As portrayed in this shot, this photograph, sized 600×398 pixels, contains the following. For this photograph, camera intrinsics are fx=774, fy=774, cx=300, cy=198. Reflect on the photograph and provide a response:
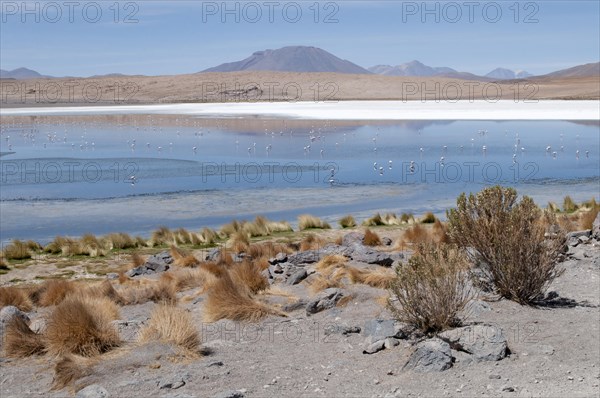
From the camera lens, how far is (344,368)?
598 cm

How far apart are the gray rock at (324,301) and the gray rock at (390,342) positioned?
58.1 inches

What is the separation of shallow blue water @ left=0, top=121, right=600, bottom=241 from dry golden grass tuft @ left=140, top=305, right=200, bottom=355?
8205mm

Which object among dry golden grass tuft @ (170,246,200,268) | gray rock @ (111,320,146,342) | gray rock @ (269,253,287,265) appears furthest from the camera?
→ dry golden grass tuft @ (170,246,200,268)

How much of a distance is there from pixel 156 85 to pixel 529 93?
1767 inches

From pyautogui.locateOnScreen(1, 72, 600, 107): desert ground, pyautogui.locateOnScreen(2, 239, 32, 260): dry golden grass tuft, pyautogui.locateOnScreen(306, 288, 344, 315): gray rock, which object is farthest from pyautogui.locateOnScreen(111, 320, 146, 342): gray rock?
pyautogui.locateOnScreen(1, 72, 600, 107): desert ground

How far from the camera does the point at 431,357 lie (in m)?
5.68

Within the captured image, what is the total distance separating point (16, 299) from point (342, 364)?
4.98m

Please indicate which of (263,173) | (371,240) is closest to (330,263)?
(371,240)

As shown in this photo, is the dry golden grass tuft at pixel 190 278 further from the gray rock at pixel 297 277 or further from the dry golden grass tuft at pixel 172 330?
the dry golden grass tuft at pixel 172 330

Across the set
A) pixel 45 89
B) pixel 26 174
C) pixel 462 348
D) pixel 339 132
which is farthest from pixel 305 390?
pixel 45 89

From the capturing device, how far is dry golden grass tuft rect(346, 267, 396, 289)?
8484 millimetres

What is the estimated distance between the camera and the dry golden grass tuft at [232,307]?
764 cm

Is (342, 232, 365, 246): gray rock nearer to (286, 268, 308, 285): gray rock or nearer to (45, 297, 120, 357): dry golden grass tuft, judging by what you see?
(286, 268, 308, 285): gray rock

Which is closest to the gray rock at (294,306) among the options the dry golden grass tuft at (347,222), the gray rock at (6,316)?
the gray rock at (6,316)
